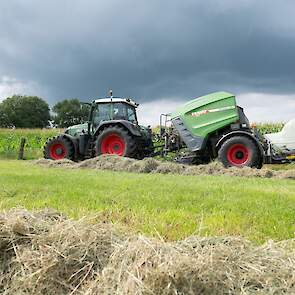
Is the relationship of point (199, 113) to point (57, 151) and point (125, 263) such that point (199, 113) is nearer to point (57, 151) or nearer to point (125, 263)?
point (57, 151)

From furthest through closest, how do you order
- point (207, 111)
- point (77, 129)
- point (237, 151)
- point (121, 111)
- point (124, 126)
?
point (77, 129) < point (121, 111) < point (124, 126) < point (207, 111) < point (237, 151)

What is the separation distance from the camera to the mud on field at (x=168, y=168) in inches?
437

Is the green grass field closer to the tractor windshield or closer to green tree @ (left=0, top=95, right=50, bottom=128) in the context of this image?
the tractor windshield

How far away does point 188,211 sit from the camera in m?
5.36

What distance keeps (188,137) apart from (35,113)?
211 ft

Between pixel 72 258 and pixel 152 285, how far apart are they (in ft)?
2.23

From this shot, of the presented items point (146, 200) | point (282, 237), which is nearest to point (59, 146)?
point (146, 200)

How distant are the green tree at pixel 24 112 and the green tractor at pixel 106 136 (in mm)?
56225

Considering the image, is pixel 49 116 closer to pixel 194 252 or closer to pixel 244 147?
pixel 244 147

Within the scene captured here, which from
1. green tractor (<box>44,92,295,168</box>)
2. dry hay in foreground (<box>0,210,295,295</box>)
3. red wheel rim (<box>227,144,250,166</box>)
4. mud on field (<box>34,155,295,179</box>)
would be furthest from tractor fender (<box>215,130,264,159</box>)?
dry hay in foreground (<box>0,210,295,295</box>)

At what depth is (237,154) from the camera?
13.0 m

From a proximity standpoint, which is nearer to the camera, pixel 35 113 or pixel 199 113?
pixel 199 113

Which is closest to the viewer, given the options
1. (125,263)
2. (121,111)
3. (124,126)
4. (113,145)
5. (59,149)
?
(125,263)

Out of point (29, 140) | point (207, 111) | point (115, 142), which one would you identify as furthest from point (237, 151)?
point (29, 140)
